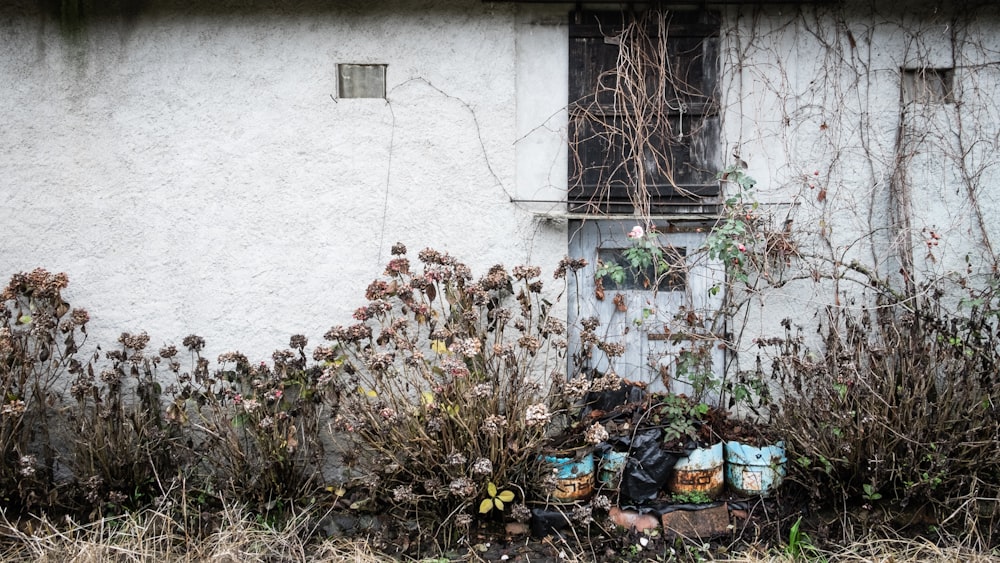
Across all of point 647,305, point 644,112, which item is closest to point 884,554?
point 647,305

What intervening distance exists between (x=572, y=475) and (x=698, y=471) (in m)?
0.71

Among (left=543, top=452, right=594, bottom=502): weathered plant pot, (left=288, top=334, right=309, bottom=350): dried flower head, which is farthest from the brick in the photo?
(left=288, top=334, right=309, bottom=350): dried flower head

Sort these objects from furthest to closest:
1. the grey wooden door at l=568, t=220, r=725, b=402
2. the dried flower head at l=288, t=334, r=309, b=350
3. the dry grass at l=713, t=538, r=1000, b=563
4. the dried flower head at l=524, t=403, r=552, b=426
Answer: the grey wooden door at l=568, t=220, r=725, b=402 < the dried flower head at l=288, t=334, r=309, b=350 < the dried flower head at l=524, t=403, r=552, b=426 < the dry grass at l=713, t=538, r=1000, b=563

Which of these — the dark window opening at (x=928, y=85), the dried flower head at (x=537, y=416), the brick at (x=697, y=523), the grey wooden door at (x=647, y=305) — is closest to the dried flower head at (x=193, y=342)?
the dried flower head at (x=537, y=416)

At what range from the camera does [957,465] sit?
3.58m

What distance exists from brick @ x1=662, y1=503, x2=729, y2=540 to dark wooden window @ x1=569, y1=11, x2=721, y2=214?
180 centimetres

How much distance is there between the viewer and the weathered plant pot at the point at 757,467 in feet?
12.6

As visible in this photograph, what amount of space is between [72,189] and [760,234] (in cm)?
428

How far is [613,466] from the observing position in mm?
3846

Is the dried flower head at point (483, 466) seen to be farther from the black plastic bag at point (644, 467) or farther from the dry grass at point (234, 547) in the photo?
the black plastic bag at point (644, 467)

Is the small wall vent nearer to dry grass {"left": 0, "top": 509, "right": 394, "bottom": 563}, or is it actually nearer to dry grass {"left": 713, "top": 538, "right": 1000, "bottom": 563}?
dry grass {"left": 0, "top": 509, "right": 394, "bottom": 563}

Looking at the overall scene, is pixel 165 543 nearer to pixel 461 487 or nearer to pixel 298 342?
pixel 298 342

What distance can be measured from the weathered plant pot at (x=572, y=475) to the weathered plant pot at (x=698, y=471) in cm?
50

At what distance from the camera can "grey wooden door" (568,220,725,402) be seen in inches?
173
